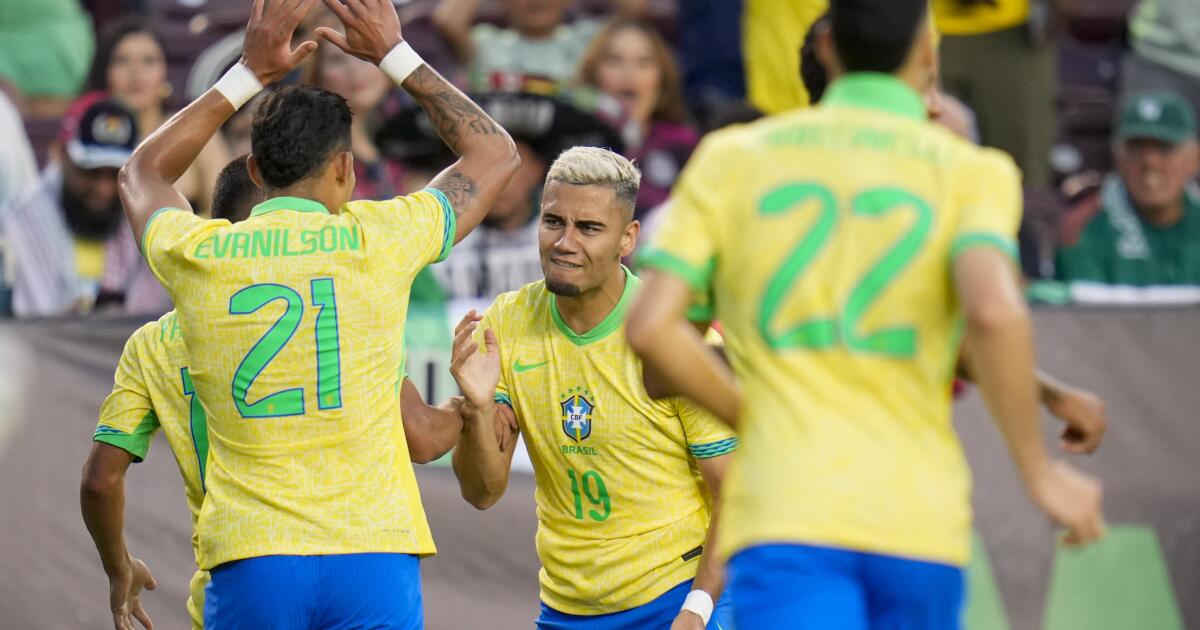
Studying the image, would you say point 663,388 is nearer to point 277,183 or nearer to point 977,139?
point 277,183

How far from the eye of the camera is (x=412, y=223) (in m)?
4.21

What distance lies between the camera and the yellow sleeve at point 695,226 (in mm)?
3176

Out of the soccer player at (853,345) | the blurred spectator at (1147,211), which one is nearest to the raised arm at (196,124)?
the soccer player at (853,345)

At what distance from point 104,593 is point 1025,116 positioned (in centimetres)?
555

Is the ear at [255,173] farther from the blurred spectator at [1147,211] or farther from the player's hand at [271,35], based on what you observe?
the blurred spectator at [1147,211]

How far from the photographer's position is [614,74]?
29.6 feet

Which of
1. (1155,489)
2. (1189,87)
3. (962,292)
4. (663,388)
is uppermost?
(962,292)

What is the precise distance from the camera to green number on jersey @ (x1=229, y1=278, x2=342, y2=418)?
4070 mm

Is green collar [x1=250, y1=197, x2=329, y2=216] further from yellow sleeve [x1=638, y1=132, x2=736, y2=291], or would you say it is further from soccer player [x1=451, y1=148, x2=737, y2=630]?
yellow sleeve [x1=638, y1=132, x2=736, y2=291]

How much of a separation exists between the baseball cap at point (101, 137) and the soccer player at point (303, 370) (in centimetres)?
434

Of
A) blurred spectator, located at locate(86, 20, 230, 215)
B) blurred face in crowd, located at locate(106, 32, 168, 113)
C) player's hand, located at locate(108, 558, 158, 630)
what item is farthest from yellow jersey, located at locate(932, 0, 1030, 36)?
player's hand, located at locate(108, 558, 158, 630)

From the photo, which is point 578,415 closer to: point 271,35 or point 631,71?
point 271,35

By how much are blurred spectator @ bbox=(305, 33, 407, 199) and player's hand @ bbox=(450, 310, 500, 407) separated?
3927 mm

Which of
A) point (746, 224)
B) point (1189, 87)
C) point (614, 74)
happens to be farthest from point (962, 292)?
point (1189, 87)
